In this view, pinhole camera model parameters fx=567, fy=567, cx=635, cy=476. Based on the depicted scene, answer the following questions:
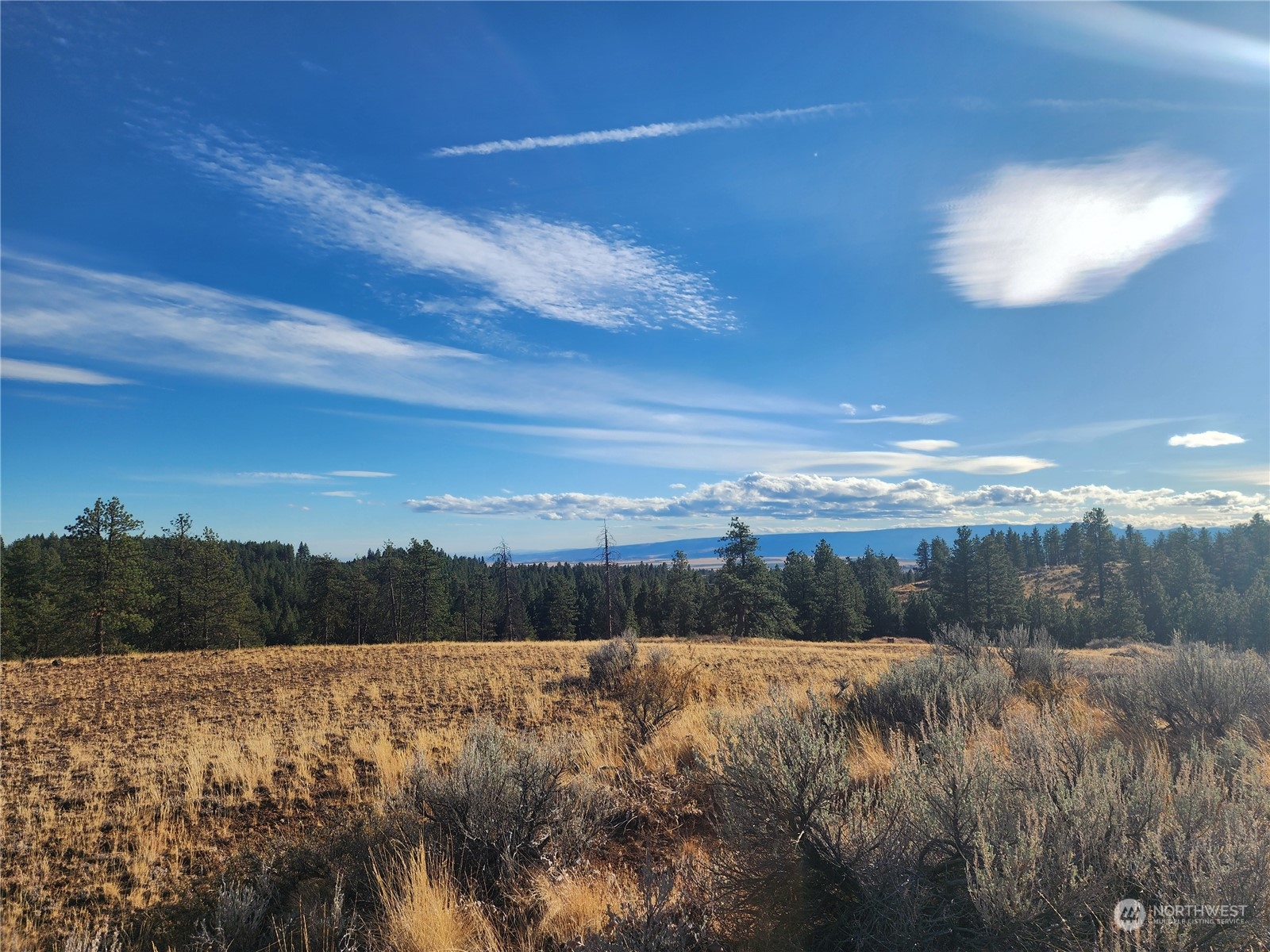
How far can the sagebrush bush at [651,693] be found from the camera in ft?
28.6

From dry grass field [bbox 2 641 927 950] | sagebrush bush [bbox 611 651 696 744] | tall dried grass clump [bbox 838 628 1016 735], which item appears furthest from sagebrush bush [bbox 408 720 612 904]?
tall dried grass clump [bbox 838 628 1016 735]

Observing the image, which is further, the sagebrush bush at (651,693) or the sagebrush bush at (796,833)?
the sagebrush bush at (651,693)

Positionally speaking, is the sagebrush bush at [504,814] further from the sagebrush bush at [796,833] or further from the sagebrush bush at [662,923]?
the sagebrush bush at [796,833]

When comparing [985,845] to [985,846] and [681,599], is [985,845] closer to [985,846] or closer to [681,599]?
[985,846]

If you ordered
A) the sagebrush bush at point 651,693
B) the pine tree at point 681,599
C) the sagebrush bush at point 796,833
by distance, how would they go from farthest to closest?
the pine tree at point 681,599
the sagebrush bush at point 651,693
the sagebrush bush at point 796,833

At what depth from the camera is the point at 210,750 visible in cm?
880

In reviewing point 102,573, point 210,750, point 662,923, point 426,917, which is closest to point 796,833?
point 662,923

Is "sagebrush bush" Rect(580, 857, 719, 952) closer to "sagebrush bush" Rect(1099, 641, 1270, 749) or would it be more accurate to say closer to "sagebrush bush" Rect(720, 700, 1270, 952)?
"sagebrush bush" Rect(720, 700, 1270, 952)

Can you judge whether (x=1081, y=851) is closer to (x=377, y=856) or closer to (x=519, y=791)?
(x=519, y=791)

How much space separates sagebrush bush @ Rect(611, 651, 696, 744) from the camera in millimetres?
8716

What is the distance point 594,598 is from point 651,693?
68.7 metres

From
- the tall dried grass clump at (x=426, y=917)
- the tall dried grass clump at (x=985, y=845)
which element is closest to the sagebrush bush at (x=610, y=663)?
the tall dried grass clump at (x=426, y=917)

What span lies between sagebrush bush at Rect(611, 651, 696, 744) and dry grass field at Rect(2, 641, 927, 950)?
29cm

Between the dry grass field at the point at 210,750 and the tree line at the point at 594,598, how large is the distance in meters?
11.9
